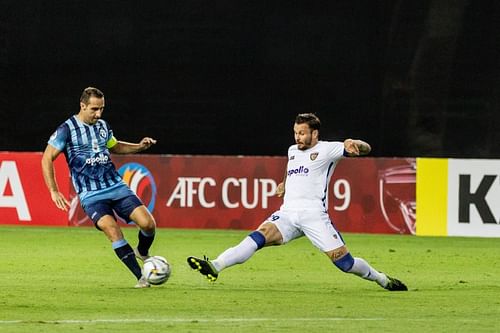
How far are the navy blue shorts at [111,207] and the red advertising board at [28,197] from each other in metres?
7.88

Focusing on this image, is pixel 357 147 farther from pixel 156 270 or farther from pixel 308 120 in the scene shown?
pixel 156 270

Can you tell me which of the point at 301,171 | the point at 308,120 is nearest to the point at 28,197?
the point at 301,171

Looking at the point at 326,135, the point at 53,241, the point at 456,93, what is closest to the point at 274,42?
the point at 326,135

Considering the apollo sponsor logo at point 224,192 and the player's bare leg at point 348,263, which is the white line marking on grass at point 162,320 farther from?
the apollo sponsor logo at point 224,192

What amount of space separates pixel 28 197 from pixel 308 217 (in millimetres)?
9061

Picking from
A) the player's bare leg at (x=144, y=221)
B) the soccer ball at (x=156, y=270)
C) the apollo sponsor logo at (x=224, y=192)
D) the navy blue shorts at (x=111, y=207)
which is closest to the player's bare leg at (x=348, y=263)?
the soccer ball at (x=156, y=270)

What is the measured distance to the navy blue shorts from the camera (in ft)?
37.0

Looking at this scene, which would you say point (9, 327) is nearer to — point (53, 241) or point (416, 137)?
point (53, 241)

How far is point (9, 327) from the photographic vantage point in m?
8.59

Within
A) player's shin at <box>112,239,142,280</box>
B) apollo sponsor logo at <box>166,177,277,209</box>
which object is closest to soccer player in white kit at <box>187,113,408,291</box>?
player's shin at <box>112,239,142,280</box>

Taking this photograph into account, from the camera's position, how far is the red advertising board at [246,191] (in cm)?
1869

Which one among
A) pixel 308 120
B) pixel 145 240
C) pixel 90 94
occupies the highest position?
pixel 90 94

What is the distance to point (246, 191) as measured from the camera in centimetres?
1905

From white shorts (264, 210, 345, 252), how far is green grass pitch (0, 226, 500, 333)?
1.48 feet
